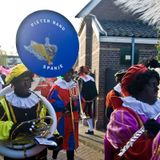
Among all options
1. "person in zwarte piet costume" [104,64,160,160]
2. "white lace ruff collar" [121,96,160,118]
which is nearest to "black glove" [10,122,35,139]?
"person in zwarte piet costume" [104,64,160,160]

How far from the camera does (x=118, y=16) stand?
14.4 m

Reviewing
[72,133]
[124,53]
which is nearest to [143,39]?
[124,53]

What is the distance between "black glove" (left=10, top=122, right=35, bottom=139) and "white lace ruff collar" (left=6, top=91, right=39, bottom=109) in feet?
Answer: 0.83

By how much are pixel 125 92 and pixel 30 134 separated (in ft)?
3.63

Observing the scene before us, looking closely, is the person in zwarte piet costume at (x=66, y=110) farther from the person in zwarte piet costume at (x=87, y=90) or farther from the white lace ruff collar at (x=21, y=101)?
the person in zwarte piet costume at (x=87, y=90)

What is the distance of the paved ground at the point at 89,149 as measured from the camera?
8.42 meters

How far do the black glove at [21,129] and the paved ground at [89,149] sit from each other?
3926mm

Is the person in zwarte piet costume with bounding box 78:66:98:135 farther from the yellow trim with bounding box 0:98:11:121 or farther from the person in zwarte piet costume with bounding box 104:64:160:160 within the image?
the person in zwarte piet costume with bounding box 104:64:160:160

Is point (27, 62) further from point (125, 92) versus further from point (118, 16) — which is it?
point (118, 16)

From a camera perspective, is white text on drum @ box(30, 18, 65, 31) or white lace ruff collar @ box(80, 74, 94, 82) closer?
white text on drum @ box(30, 18, 65, 31)

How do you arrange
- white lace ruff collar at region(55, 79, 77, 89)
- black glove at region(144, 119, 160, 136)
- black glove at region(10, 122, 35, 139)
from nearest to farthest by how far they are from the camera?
black glove at region(144, 119, 160, 136), black glove at region(10, 122, 35, 139), white lace ruff collar at region(55, 79, 77, 89)

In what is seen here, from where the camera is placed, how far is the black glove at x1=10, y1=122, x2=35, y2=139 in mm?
3971

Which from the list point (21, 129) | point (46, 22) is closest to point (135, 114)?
point (21, 129)

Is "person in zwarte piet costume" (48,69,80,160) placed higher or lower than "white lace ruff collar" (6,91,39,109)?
lower
